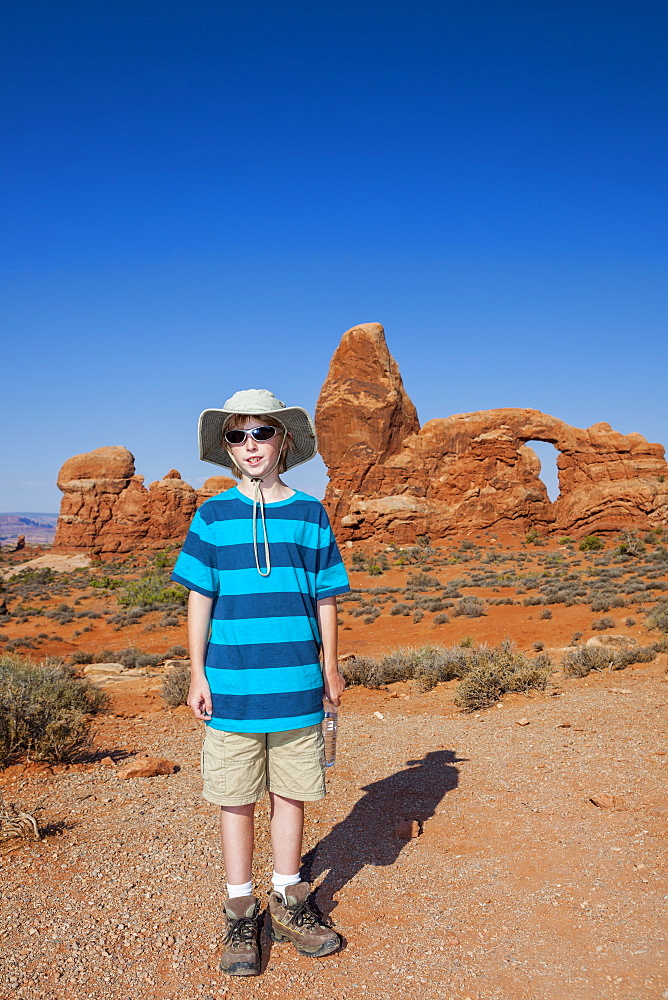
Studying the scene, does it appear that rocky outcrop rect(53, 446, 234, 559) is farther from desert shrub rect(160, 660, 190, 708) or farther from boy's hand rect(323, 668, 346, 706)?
boy's hand rect(323, 668, 346, 706)

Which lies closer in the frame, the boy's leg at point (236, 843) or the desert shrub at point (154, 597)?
the boy's leg at point (236, 843)

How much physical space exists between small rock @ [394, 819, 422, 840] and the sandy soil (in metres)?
0.05

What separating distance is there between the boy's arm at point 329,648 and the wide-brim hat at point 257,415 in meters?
0.67

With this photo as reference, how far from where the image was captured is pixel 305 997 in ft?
7.80

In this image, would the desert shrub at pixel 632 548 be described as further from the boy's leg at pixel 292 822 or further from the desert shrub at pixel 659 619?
the boy's leg at pixel 292 822

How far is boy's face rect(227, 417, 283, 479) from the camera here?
2760 mm

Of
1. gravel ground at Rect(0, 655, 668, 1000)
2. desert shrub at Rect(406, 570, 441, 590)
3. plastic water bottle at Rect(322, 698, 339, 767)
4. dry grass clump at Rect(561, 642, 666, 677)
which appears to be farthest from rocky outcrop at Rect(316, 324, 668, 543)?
plastic water bottle at Rect(322, 698, 339, 767)

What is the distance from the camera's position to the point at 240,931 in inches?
102

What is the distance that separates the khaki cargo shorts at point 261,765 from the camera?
104 inches

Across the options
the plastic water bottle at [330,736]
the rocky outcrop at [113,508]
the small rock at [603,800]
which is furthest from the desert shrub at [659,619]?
the rocky outcrop at [113,508]

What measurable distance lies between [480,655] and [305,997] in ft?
20.1

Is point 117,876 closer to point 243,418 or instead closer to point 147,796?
point 147,796

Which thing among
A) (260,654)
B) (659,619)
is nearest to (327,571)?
(260,654)

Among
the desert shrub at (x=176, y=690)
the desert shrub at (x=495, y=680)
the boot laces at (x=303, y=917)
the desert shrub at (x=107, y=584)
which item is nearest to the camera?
the boot laces at (x=303, y=917)
